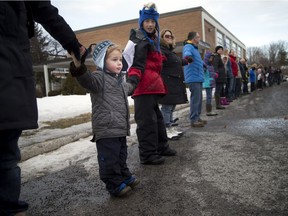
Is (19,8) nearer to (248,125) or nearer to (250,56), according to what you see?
(248,125)

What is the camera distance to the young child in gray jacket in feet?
9.00

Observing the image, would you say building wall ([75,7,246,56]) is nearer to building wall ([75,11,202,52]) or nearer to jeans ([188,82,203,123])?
building wall ([75,11,202,52])

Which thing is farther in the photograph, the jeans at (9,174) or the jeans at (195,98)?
the jeans at (195,98)

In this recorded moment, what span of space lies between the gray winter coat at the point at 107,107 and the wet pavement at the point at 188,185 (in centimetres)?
62

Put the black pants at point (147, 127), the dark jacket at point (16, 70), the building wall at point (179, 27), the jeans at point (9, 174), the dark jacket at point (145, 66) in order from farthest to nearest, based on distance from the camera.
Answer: the building wall at point (179, 27)
the black pants at point (147, 127)
the dark jacket at point (145, 66)
the jeans at point (9, 174)
the dark jacket at point (16, 70)

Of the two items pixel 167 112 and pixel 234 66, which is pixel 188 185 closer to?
pixel 167 112

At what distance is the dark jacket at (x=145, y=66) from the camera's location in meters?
3.55

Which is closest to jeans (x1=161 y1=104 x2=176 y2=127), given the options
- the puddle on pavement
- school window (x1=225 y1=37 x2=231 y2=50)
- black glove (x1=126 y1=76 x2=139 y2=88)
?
the puddle on pavement

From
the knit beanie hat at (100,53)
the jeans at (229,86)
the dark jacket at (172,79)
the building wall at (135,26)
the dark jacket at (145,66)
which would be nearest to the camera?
the knit beanie hat at (100,53)

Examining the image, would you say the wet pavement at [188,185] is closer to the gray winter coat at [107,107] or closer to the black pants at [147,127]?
the black pants at [147,127]

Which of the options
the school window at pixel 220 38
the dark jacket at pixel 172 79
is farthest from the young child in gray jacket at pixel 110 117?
the school window at pixel 220 38

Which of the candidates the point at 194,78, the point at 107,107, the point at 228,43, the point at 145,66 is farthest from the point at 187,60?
the point at 228,43

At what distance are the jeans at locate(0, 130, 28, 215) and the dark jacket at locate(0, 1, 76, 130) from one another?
0.57 feet

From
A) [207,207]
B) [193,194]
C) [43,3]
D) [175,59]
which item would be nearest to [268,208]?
[207,207]
